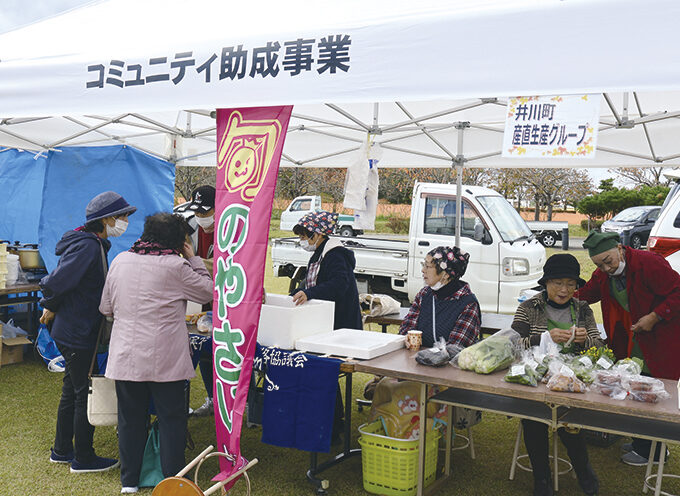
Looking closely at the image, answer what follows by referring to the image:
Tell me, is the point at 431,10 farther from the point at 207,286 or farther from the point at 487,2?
the point at 207,286

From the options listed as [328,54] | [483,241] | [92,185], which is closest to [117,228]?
[328,54]

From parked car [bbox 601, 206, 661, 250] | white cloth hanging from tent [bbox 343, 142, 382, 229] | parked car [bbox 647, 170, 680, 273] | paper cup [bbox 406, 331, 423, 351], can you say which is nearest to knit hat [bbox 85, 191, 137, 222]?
white cloth hanging from tent [bbox 343, 142, 382, 229]

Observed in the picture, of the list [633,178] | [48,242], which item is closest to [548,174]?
[633,178]

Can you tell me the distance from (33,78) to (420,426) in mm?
2980

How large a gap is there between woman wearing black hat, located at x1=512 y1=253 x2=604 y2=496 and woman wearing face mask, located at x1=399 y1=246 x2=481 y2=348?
30 cm

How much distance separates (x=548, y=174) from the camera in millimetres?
28078

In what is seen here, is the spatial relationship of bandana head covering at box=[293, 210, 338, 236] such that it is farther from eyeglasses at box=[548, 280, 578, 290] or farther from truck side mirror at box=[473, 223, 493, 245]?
truck side mirror at box=[473, 223, 493, 245]

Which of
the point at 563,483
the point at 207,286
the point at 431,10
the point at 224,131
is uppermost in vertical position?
the point at 431,10

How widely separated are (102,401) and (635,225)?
1749 centimetres

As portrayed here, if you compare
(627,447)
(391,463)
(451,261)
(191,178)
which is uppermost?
(191,178)

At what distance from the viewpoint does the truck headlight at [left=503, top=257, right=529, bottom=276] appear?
8422 mm

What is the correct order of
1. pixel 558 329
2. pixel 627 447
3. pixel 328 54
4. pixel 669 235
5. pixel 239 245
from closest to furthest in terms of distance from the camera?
pixel 328 54
pixel 239 245
pixel 558 329
pixel 627 447
pixel 669 235

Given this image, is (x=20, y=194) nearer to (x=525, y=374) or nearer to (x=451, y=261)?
(x=451, y=261)

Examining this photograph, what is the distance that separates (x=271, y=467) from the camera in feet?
13.3
